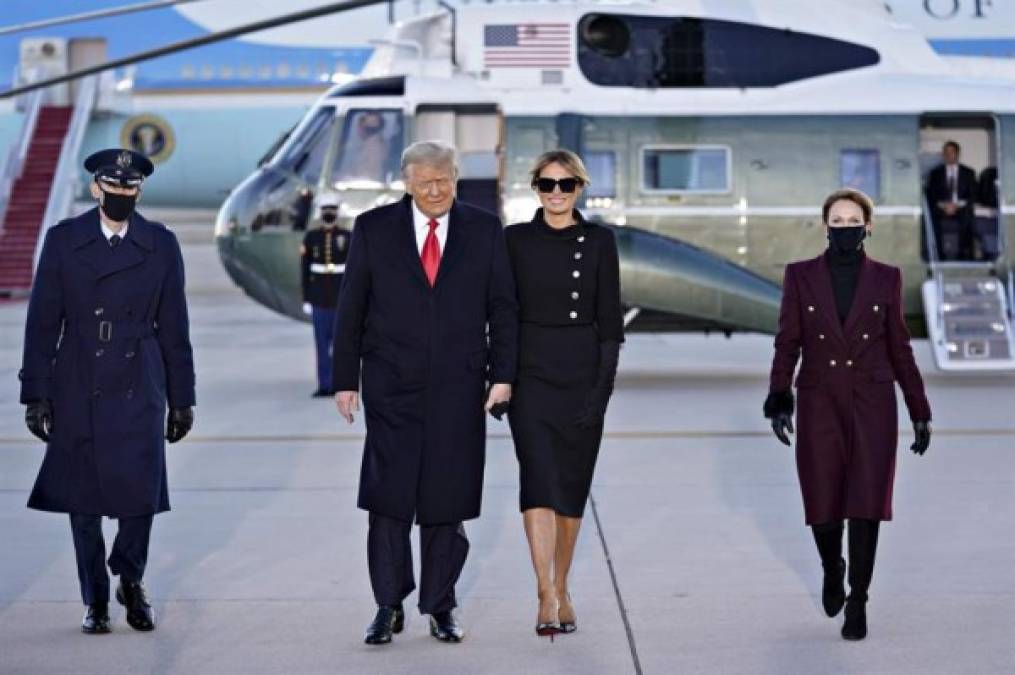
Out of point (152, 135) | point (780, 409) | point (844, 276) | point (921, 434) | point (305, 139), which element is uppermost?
point (152, 135)

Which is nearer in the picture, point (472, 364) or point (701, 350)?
point (472, 364)

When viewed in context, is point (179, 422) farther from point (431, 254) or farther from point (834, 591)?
point (834, 591)

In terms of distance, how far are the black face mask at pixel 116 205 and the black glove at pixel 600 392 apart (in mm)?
1769

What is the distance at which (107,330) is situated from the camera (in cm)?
720

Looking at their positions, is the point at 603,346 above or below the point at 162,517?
above

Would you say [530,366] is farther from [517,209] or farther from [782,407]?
[517,209]

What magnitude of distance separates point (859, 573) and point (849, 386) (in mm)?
661

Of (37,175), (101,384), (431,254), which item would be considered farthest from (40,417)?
(37,175)

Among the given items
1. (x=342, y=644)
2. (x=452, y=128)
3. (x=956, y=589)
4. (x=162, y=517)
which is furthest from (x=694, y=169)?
(x=342, y=644)

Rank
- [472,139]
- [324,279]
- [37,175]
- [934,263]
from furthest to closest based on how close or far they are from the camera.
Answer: [37,175]
[472,139]
[934,263]
[324,279]

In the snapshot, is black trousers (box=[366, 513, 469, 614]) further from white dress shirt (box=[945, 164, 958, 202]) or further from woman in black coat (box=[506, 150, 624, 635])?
white dress shirt (box=[945, 164, 958, 202])

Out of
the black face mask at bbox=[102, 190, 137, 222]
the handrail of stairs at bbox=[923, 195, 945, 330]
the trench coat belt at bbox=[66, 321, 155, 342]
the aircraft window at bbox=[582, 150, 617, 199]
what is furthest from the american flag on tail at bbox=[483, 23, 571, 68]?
the trench coat belt at bbox=[66, 321, 155, 342]

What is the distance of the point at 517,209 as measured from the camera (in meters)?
16.5

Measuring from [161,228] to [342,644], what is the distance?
164 centimetres
